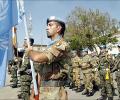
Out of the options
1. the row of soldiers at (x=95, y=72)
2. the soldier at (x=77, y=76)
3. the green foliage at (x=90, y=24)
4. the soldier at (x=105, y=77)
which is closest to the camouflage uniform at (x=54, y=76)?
the row of soldiers at (x=95, y=72)

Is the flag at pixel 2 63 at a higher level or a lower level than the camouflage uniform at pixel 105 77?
lower

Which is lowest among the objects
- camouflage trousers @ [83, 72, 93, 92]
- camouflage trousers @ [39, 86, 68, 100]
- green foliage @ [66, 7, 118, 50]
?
camouflage trousers @ [39, 86, 68, 100]

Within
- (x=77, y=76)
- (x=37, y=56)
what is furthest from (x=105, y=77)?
(x=37, y=56)

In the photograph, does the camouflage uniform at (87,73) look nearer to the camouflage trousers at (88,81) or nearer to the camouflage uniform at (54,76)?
the camouflage trousers at (88,81)

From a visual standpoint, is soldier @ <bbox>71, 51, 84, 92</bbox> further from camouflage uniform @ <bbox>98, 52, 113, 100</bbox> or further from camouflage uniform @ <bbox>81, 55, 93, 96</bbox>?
camouflage uniform @ <bbox>98, 52, 113, 100</bbox>

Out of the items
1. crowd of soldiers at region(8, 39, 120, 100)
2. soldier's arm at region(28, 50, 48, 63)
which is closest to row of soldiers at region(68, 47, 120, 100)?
crowd of soldiers at region(8, 39, 120, 100)

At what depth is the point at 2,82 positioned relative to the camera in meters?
4.79

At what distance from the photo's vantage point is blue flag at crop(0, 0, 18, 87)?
4.66m

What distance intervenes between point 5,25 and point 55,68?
2.60 feet

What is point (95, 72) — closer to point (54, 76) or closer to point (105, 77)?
point (105, 77)

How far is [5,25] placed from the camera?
4.68m

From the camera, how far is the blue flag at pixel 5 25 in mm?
4656

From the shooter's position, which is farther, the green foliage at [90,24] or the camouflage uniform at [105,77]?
the green foliage at [90,24]

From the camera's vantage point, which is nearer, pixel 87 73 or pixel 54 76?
pixel 54 76
